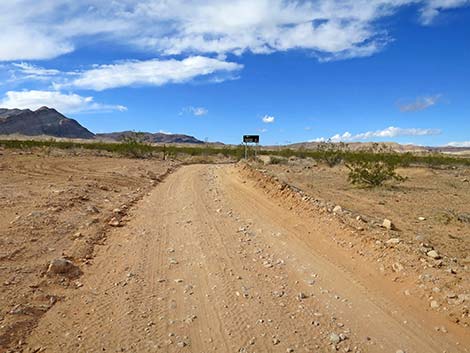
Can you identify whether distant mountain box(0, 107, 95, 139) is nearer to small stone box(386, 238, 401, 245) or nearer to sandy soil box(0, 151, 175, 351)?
sandy soil box(0, 151, 175, 351)

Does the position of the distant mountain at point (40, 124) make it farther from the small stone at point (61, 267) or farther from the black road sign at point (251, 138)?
the small stone at point (61, 267)

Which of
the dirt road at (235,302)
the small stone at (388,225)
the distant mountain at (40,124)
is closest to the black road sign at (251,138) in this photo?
the small stone at (388,225)

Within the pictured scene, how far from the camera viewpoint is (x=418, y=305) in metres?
5.54

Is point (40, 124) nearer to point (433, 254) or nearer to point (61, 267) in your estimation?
point (61, 267)

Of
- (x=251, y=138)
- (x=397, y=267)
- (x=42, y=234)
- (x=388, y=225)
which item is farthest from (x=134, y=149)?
(x=397, y=267)

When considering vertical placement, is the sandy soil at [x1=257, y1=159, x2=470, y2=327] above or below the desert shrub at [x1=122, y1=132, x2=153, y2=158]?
below

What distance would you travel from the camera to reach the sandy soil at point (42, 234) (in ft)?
16.4

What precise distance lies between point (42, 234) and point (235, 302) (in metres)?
4.41

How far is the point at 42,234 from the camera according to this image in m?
8.00

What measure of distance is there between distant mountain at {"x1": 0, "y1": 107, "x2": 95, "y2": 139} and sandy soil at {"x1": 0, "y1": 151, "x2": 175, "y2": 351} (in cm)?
15927

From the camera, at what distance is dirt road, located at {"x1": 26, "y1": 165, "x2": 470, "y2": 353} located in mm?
4488

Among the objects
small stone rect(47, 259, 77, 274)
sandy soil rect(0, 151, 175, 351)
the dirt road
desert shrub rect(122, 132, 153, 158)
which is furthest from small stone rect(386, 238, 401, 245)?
desert shrub rect(122, 132, 153, 158)

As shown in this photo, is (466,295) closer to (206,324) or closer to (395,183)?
(206,324)

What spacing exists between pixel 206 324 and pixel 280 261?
2503 millimetres
